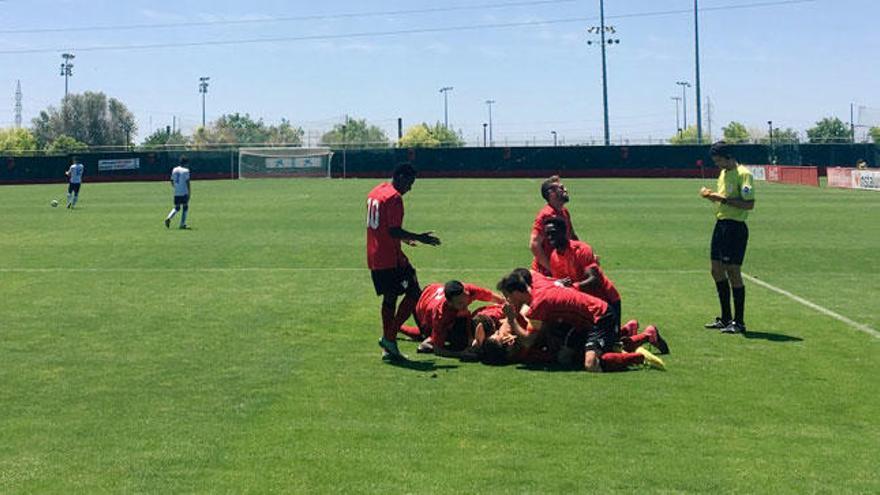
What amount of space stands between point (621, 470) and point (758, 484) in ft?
2.61

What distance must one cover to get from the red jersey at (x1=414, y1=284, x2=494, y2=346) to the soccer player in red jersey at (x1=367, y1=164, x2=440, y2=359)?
1.44 feet

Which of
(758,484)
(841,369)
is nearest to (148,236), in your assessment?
(841,369)

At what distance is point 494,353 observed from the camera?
9492 mm

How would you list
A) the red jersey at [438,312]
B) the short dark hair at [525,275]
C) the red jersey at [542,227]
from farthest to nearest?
the red jersey at [542,227] → the red jersey at [438,312] → the short dark hair at [525,275]

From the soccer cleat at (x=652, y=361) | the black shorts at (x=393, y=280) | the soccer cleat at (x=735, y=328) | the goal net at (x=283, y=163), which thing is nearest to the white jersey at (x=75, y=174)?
the black shorts at (x=393, y=280)

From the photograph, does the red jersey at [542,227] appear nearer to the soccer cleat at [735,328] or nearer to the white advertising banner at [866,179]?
the soccer cleat at [735,328]

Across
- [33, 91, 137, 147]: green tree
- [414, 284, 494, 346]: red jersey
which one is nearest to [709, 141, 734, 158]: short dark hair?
[414, 284, 494, 346]: red jersey

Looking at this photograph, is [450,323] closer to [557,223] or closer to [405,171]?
[557,223]

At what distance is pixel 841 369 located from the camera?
30.2 ft

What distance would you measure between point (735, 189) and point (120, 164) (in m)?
66.6

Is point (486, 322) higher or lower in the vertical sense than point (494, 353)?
higher

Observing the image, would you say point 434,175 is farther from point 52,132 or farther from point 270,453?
point 52,132

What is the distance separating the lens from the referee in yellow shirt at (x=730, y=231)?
1129 cm

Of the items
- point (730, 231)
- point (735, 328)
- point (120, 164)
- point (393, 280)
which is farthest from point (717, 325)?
point (120, 164)
